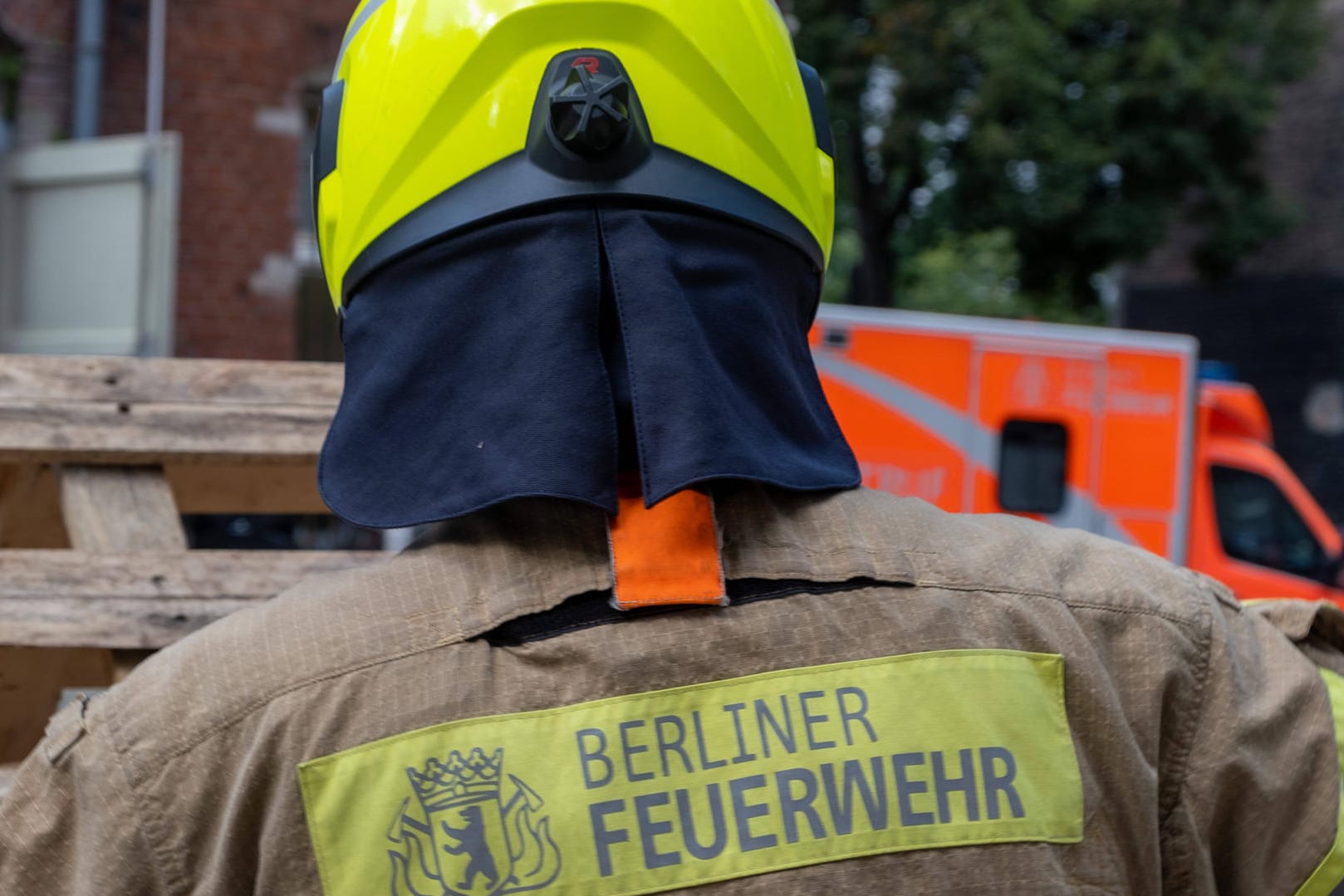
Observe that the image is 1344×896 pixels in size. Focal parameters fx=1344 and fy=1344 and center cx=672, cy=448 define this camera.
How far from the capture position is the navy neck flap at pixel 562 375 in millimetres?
1054

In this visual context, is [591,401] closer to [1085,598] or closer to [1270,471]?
[1085,598]

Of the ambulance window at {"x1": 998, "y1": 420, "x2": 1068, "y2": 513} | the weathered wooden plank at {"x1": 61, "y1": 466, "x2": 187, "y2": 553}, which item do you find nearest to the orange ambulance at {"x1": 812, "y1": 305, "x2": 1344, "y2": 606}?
the ambulance window at {"x1": 998, "y1": 420, "x2": 1068, "y2": 513}

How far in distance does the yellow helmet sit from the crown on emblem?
1.40ft

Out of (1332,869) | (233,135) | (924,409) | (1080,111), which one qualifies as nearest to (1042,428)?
(924,409)

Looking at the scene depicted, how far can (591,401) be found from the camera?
41.8 inches

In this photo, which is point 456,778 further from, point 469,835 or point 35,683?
point 35,683

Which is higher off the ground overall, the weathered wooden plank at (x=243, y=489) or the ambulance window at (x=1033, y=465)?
the ambulance window at (x=1033, y=465)

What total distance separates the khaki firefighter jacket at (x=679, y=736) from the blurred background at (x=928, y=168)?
443 cm

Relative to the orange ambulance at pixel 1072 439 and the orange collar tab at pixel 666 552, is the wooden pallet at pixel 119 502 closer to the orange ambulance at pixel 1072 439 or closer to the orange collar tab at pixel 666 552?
the orange collar tab at pixel 666 552

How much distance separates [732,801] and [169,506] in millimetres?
1143

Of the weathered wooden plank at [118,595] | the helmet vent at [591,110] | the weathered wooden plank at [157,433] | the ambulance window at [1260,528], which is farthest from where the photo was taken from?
the ambulance window at [1260,528]

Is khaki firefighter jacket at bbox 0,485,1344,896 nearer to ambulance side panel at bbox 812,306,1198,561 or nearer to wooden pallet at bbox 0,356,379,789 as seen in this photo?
wooden pallet at bbox 0,356,379,789

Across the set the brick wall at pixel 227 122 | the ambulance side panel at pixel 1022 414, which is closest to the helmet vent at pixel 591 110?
the ambulance side panel at pixel 1022 414

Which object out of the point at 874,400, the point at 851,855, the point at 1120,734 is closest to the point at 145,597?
the point at 851,855
